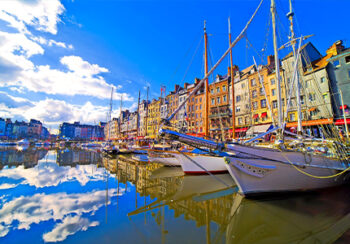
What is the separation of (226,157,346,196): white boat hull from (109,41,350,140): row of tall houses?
3.42 meters

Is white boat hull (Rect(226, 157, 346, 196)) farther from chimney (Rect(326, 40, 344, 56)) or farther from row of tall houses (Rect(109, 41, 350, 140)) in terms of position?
chimney (Rect(326, 40, 344, 56))

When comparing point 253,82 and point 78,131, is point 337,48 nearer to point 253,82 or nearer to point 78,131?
point 253,82

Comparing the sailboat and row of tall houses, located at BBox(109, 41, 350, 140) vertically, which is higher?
row of tall houses, located at BBox(109, 41, 350, 140)

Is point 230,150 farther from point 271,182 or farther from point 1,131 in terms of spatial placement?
point 1,131

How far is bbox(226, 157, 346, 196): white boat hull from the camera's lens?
880cm

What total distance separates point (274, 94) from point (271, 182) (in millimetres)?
28962

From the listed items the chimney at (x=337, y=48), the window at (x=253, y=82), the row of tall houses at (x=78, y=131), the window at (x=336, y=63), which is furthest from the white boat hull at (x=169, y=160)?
the row of tall houses at (x=78, y=131)

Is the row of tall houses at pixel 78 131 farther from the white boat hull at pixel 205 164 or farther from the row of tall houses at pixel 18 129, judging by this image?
the white boat hull at pixel 205 164

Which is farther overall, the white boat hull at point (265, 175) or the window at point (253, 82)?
the window at point (253, 82)

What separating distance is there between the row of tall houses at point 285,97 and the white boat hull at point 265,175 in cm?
342

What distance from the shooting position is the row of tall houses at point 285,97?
23438 millimetres

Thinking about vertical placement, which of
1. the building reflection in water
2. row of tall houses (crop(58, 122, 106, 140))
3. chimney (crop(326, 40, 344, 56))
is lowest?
the building reflection in water

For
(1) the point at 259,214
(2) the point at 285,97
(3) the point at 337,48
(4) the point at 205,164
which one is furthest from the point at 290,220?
(3) the point at 337,48

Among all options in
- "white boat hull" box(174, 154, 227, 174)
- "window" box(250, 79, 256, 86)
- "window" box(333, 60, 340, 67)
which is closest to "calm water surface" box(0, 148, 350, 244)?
"white boat hull" box(174, 154, 227, 174)
